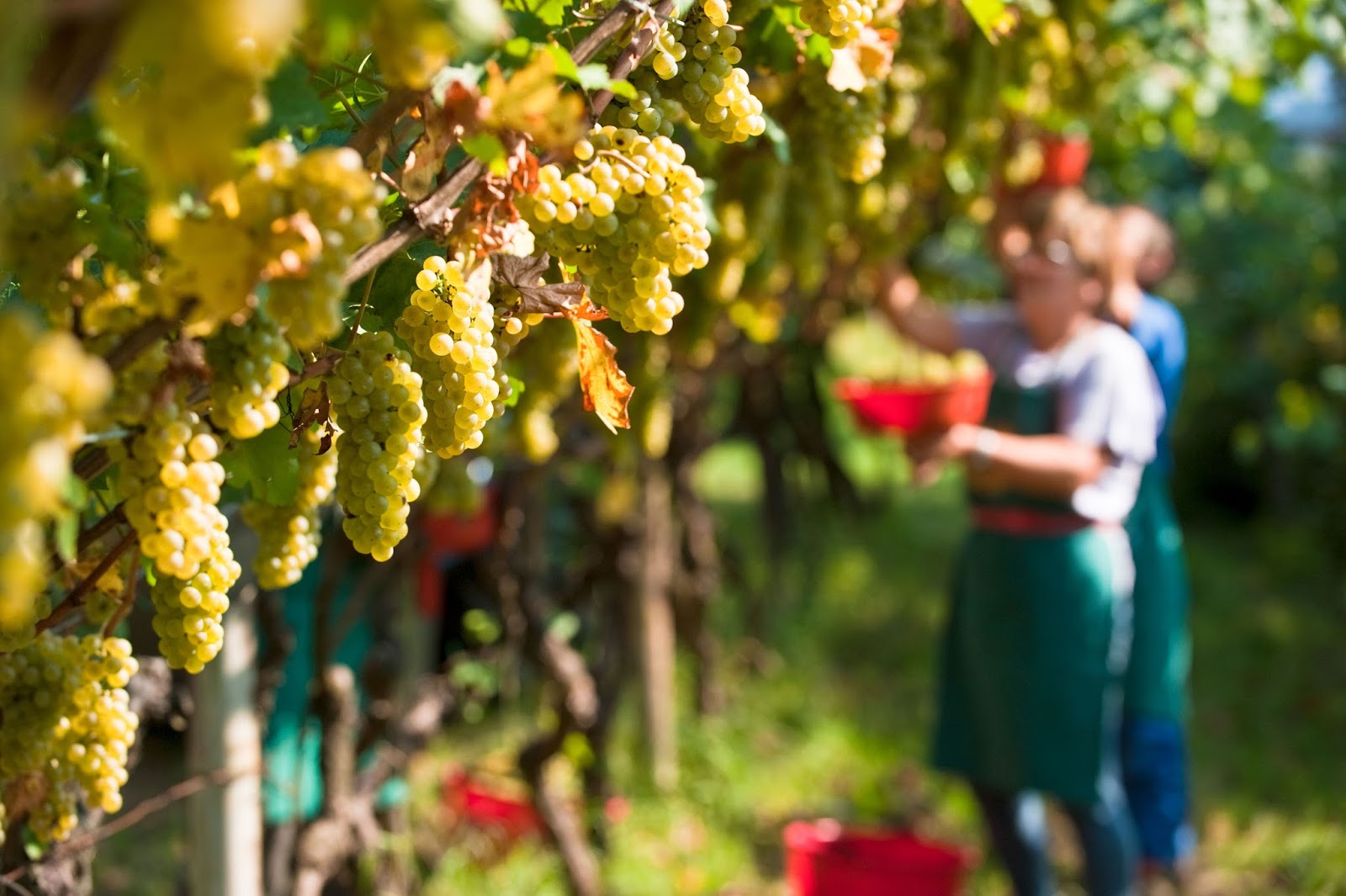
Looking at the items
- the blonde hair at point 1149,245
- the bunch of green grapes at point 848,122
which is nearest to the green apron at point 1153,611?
the blonde hair at point 1149,245

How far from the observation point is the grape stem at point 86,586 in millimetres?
764

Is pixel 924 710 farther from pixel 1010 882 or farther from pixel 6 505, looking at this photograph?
pixel 6 505

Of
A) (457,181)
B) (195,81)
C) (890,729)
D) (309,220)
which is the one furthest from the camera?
(890,729)

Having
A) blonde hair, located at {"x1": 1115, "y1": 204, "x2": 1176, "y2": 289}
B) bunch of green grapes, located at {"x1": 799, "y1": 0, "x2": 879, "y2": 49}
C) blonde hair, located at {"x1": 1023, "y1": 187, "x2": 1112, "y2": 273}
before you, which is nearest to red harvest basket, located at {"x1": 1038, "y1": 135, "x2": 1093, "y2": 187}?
blonde hair, located at {"x1": 1023, "y1": 187, "x2": 1112, "y2": 273}

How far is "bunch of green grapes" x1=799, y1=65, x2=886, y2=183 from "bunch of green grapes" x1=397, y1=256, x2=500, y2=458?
22.7 inches

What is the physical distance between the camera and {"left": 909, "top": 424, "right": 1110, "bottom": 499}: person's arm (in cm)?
244

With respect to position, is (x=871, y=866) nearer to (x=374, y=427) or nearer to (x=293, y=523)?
(x=293, y=523)

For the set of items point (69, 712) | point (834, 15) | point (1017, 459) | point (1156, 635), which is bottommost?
point (1156, 635)

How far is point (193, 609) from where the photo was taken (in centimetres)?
78

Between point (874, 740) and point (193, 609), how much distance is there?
10.9ft

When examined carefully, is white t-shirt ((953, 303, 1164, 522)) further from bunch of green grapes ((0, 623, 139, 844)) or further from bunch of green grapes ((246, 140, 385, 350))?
bunch of green grapes ((246, 140, 385, 350))

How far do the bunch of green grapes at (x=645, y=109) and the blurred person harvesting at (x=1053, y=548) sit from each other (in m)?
1.69

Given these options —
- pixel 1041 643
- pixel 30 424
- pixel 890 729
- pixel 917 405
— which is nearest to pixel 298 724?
pixel 917 405

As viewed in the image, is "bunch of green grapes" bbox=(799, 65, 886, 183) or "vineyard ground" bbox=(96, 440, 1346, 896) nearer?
"bunch of green grapes" bbox=(799, 65, 886, 183)
